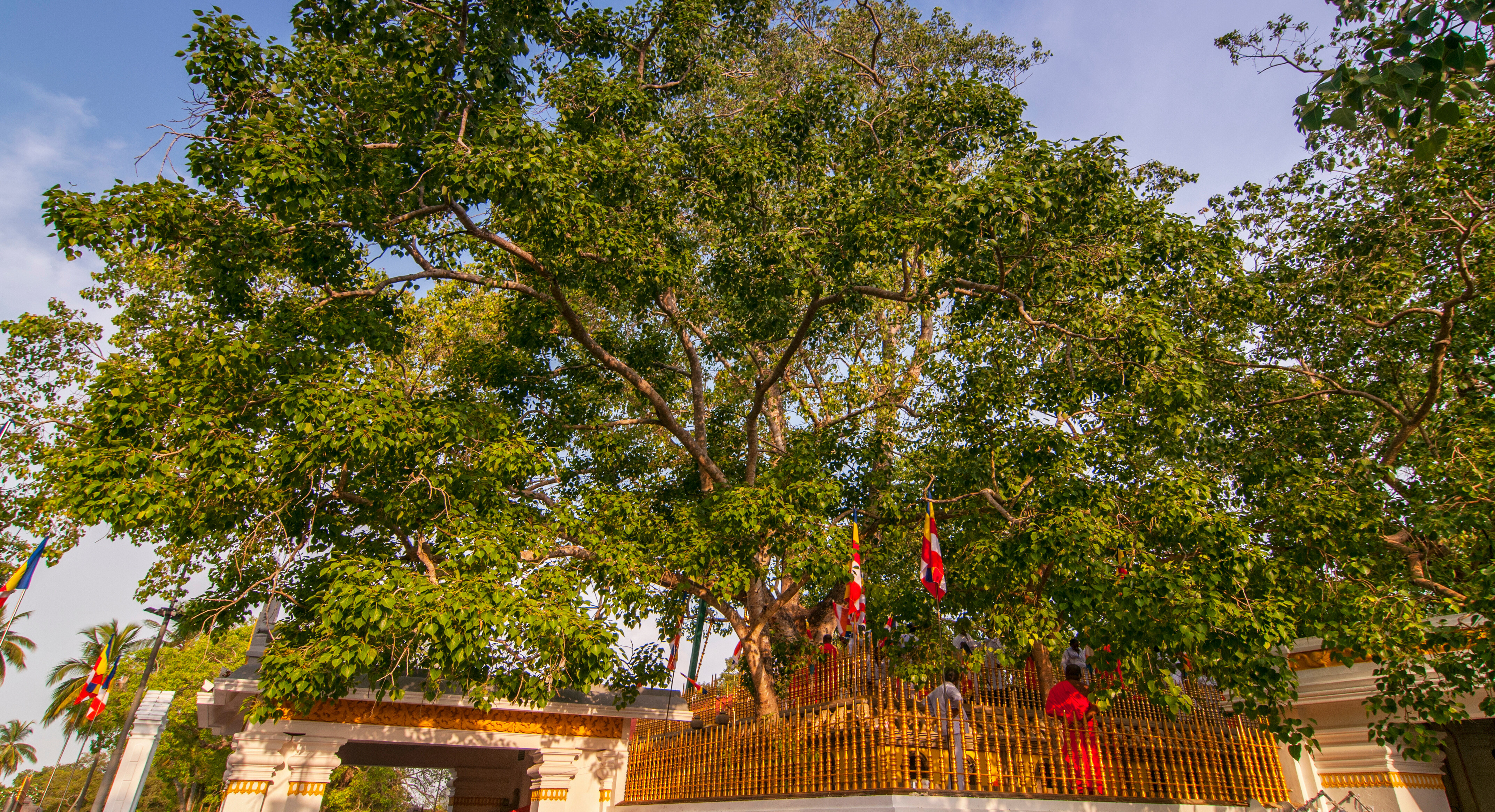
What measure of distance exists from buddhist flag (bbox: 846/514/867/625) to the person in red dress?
202 centimetres

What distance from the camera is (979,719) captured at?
23.7ft

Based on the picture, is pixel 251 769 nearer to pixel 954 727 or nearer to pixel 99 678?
pixel 99 678

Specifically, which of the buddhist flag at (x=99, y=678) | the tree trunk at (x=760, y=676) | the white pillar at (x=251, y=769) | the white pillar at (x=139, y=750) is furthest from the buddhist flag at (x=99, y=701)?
the tree trunk at (x=760, y=676)

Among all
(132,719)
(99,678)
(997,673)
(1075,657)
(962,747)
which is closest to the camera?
(962,747)

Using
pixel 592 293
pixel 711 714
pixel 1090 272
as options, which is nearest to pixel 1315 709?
pixel 1090 272

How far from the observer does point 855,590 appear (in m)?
8.31

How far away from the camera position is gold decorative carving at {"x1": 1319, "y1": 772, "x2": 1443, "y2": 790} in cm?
800

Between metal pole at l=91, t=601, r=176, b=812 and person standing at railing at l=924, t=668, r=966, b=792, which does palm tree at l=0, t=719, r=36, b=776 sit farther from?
person standing at railing at l=924, t=668, r=966, b=792

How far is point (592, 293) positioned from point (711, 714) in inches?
212

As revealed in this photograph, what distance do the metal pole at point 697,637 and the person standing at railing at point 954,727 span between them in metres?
4.59

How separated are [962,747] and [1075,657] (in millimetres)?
4637

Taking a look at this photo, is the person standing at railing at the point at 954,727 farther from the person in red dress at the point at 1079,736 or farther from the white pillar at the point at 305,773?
the white pillar at the point at 305,773

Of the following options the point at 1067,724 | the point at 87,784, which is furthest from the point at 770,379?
the point at 87,784

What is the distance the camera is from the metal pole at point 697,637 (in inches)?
455
